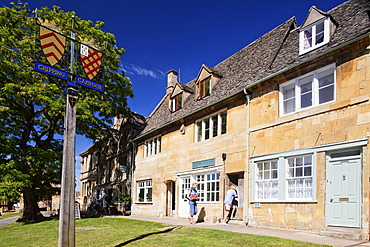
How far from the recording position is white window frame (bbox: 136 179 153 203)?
2316cm

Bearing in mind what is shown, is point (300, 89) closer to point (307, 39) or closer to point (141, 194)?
point (307, 39)

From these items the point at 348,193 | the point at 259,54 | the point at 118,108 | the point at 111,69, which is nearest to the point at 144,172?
the point at 118,108

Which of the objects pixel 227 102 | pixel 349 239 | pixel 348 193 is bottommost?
pixel 349 239

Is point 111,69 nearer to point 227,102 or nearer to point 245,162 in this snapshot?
point 227,102

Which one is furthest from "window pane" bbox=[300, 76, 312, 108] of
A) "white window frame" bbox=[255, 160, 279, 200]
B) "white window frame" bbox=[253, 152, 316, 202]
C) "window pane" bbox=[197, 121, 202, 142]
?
"window pane" bbox=[197, 121, 202, 142]

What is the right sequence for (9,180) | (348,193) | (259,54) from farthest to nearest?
1. (9,180)
2. (259,54)
3. (348,193)

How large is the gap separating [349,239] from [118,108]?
1745 cm

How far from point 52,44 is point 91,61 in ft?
3.87

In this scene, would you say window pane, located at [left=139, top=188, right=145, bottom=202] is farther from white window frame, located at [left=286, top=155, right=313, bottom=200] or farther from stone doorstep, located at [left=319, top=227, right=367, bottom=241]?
stone doorstep, located at [left=319, top=227, right=367, bottom=241]

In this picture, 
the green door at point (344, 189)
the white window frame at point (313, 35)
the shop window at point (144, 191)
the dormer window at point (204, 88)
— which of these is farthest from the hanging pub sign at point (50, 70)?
the shop window at point (144, 191)

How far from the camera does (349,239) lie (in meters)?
9.48

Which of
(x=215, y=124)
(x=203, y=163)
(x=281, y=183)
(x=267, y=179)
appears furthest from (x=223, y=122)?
(x=281, y=183)

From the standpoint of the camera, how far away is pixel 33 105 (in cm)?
2184

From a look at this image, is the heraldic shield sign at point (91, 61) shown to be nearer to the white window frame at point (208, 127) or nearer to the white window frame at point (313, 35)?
the white window frame at point (313, 35)
